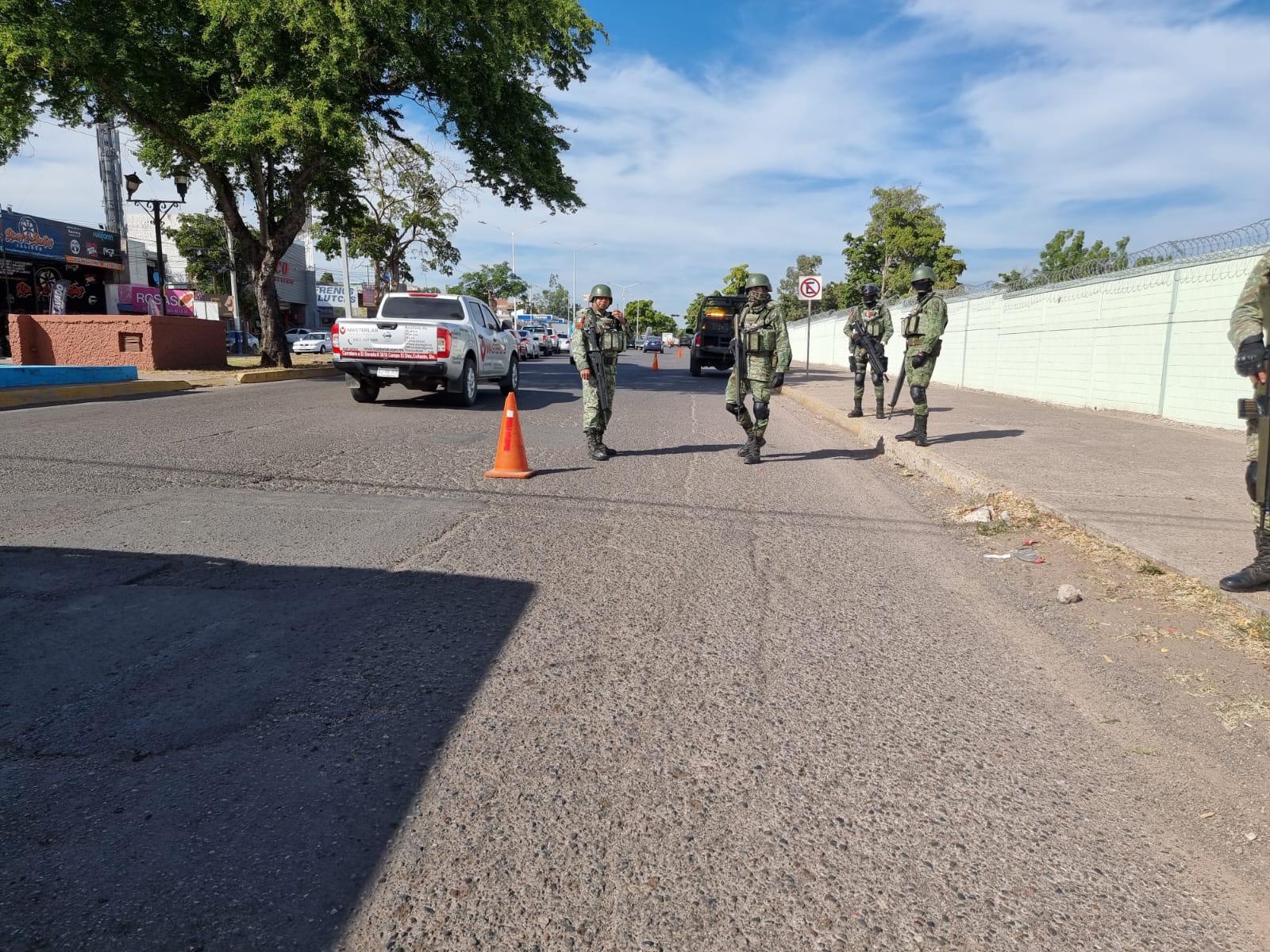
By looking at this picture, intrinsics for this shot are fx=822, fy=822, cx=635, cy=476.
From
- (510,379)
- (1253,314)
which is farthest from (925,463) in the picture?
(510,379)

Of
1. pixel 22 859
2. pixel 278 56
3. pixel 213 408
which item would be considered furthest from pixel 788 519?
pixel 278 56

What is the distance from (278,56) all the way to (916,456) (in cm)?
1544

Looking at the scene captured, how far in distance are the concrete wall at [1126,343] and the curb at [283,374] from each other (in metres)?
17.4

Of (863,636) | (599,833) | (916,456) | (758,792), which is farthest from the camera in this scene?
(916,456)

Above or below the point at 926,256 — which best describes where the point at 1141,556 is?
below

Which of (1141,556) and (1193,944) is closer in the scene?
(1193,944)

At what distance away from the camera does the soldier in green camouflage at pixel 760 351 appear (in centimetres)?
862

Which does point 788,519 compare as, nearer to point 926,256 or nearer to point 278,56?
point 278,56

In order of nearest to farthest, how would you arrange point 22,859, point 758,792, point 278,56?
point 22,859 < point 758,792 < point 278,56

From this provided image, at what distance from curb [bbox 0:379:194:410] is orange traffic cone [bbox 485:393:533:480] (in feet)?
30.3

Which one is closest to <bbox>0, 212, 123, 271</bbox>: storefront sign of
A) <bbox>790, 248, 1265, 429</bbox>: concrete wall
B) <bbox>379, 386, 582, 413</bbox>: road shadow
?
<bbox>379, 386, 582, 413</bbox>: road shadow

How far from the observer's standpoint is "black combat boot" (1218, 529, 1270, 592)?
4.25 m

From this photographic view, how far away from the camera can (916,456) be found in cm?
913

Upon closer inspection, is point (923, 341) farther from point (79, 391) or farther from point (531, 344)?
point (531, 344)
